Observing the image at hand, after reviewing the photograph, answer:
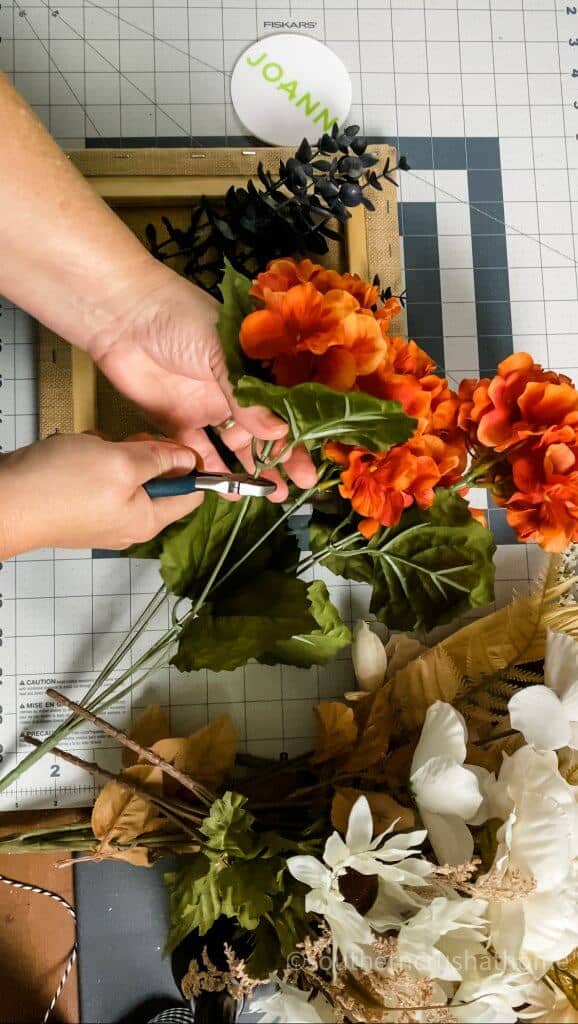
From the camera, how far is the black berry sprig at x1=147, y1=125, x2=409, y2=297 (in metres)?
0.70

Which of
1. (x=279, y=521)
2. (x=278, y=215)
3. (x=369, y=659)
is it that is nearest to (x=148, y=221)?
(x=278, y=215)

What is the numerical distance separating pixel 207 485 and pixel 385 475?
142 mm

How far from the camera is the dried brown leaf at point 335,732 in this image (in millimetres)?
681

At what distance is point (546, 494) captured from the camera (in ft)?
1.71

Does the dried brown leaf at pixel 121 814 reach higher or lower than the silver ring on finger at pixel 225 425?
lower

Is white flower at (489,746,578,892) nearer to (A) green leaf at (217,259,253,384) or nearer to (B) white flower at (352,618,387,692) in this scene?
(B) white flower at (352,618,387,692)

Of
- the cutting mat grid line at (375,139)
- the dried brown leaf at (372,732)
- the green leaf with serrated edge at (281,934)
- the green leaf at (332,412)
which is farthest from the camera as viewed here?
the cutting mat grid line at (375,139)

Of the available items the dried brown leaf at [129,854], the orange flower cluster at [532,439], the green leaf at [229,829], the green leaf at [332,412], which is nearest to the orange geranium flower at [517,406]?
the orange flower cluster at [532,439]

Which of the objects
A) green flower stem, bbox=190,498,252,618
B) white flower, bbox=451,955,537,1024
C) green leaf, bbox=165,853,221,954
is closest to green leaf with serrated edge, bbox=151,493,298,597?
green flower stem, bbox=190,498,252,618

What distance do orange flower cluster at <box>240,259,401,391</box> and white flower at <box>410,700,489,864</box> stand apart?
26cm

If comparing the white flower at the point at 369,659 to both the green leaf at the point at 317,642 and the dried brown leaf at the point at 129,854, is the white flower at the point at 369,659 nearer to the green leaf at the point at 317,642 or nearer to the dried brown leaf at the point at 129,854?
the green leaf at the point at 317,642

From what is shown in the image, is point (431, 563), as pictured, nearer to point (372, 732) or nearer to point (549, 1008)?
→ point (372, 732)

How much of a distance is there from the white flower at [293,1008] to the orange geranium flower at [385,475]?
31 centimetres

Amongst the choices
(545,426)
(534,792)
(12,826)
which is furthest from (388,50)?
(12,826)
